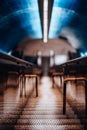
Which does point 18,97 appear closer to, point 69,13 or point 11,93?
point 11,93

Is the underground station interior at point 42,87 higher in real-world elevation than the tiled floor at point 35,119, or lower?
higher

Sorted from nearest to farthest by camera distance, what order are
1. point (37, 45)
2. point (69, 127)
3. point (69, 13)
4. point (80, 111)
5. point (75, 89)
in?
point (69, 127) < point (80, 111) < point (75, 89) < point (69, 13) < point (37, 45)

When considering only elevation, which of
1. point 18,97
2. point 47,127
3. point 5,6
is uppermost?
point 5,6

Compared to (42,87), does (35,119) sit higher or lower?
lower

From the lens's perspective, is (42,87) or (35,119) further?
(42,87)

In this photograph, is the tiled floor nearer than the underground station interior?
Yes

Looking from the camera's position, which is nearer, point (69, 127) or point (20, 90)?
point (69, 127)

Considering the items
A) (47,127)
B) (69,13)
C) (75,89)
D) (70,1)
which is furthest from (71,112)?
(69,13)

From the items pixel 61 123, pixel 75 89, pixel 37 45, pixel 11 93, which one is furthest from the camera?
pixel 37 45

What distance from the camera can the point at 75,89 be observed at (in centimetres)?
542

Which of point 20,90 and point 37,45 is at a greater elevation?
point 37,45

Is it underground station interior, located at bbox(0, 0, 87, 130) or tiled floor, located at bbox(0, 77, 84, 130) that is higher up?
underground station interior, located at bbox(0, 0, 87, 130)

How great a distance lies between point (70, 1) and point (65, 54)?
12.9 metres

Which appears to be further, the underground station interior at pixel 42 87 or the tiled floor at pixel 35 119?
the underground station interior at pixel 42 87
